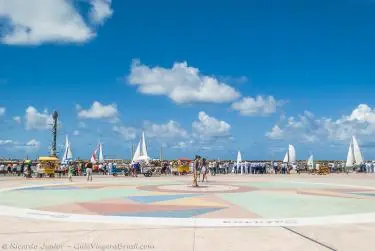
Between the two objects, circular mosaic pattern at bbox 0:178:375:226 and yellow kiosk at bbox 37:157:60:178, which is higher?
yellow kiosk at bbox 37:157:60:178

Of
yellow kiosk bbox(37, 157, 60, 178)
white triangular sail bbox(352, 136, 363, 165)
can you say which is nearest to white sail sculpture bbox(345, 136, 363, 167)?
white triangular sail bbox(352, 136, 363, 165)

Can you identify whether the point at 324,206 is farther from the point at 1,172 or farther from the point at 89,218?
the point at 1,172

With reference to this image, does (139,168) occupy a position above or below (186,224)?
above

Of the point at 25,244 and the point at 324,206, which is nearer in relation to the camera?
the point at 25,244

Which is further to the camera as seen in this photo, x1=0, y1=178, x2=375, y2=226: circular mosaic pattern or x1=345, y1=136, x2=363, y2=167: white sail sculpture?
x1=345, y1=136, x2=363, y2=167: white sail sculpture

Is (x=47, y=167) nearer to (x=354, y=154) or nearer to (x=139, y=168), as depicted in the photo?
(x=139, y=168)

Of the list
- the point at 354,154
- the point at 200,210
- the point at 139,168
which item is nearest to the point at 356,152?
the point at 354,154

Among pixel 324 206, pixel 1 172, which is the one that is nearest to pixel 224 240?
pixel 324 206

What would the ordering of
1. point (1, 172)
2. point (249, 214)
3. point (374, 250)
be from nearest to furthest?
1. point (374, 250)
2. point (249, 214)
3. point (1, 172)

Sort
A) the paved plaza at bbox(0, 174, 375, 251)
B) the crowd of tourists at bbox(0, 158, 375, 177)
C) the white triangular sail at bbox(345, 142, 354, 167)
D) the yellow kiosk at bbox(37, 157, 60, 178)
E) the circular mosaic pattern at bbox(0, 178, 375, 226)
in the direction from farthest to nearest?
the white triangular sail at bbox(345, 142, 354, 167) → the crowd of tourists at bbox(0, 158, 375, 177) → the yellow kiosk at bbox(37, 157, 60, 178) → the circular mosaic pattern at bbox(0, 178, 375, 226) → the paved plaza at bbox(0, 174, 375, 251)

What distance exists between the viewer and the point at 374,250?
24.1ft

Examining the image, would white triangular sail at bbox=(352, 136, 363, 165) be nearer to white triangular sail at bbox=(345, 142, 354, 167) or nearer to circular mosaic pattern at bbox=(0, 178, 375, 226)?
white triangular sail at bbox=(345, 142, 354, 167)

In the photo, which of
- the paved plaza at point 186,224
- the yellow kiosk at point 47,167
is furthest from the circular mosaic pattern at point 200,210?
the yellow kiosk at point 47,167

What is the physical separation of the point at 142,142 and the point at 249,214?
1762 inches
